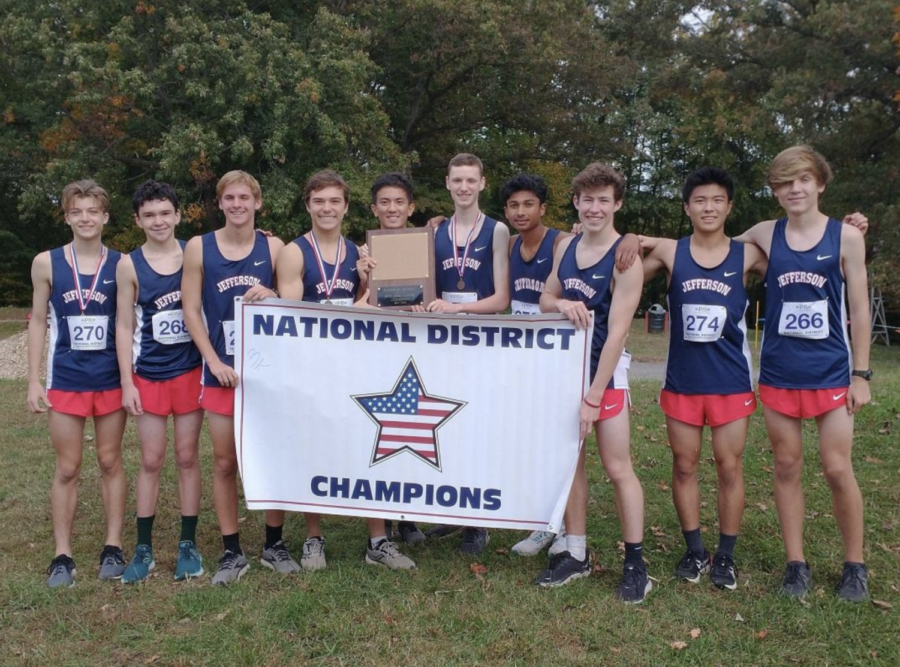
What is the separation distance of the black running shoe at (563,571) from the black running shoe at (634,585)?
276 mm

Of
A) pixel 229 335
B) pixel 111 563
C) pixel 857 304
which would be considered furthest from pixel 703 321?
pixel 111 563

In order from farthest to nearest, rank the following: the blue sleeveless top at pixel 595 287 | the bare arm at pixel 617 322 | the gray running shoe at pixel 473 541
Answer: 1. the gray running shoe at pixel 473 541
2. the blue sleeveless top at pixel 595 287
3. the bare arm at pixel 617 322

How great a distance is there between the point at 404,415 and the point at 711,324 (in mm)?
1742

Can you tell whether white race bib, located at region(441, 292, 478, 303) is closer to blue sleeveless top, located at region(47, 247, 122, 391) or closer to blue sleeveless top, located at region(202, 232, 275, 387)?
blue sleeveless top, located at region(202, 232, 275, 387)

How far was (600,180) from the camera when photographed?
4008mm

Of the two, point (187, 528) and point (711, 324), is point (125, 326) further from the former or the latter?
point (711, 324)

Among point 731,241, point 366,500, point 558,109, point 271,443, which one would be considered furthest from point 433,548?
point 558,109

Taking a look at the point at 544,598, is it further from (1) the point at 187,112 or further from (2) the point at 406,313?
(1) the point at 187,112

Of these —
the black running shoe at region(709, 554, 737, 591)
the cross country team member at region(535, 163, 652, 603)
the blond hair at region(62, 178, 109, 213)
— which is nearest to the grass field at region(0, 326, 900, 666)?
the black running shoe at region(709, 554, 737, 591)

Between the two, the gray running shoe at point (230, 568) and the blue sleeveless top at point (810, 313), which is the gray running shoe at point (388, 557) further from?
the blue sleeveless top at point (810, 313)

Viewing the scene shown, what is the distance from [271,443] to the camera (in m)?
4.46

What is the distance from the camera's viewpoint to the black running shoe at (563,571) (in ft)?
14.1

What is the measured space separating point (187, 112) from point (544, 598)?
59.8ft

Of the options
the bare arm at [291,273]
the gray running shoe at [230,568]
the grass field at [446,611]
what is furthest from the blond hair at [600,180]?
the gray running shoe at [230,568]
